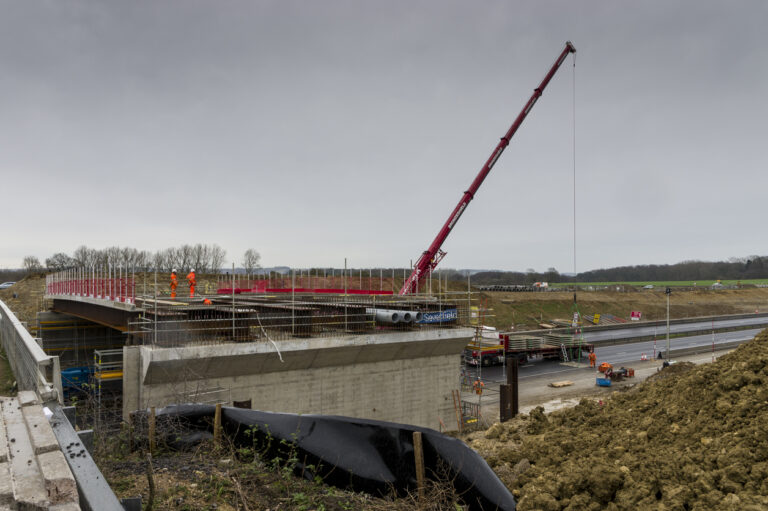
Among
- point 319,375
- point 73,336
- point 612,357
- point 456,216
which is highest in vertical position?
point 456,216

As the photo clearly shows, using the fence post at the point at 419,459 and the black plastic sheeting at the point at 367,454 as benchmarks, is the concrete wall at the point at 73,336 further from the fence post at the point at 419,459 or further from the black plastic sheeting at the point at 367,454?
the fence post at the point at 419,459

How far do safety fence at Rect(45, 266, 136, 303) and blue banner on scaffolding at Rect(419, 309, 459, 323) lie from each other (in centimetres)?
1129

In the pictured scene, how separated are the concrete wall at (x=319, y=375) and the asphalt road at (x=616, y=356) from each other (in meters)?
9.31

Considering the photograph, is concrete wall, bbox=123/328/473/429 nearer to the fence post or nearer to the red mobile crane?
the fence post

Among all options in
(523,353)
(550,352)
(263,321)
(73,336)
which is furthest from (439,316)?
(73,336)

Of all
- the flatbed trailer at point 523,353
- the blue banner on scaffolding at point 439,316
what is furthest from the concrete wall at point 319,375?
the flatbed trailer at point 523,353

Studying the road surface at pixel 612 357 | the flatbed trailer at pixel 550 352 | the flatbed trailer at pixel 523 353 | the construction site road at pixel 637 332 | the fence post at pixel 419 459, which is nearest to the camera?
the fence post at pixel 419 459

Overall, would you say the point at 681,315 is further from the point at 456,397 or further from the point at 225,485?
the point at 225,485

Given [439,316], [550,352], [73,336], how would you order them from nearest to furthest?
[439,316], [73,336], [550,352]

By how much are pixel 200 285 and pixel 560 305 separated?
167 ft

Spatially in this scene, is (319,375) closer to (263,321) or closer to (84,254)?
(263,321)

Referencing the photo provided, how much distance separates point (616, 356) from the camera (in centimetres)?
4159

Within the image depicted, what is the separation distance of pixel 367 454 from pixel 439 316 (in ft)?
42.6

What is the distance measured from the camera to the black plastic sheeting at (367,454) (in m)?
6.09
